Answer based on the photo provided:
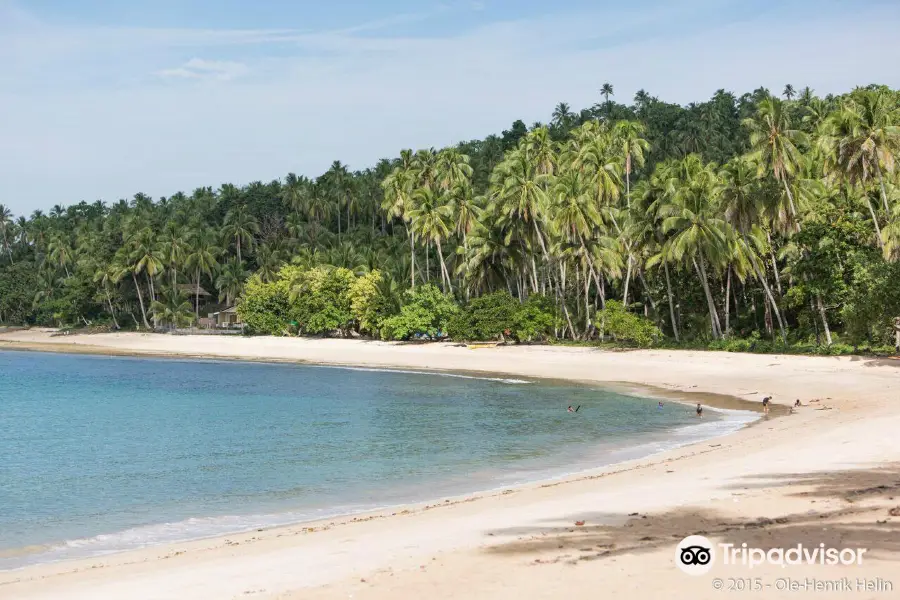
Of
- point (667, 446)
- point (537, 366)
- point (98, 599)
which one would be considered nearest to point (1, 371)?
point (537, 366)

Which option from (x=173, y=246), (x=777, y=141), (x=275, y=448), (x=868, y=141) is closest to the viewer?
(x=275, y=448)

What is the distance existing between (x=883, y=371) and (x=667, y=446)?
1680 centimetres

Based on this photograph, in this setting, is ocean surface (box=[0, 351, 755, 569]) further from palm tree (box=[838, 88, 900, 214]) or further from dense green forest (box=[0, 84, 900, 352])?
palm tree (box=[838, 88, 900, 214])

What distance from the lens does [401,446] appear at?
27.6m

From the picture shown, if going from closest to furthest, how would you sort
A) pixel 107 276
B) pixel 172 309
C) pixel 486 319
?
pixel 486 319 < pixel 172 309 < pixel 107 276

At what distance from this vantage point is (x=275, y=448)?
28.5 meters

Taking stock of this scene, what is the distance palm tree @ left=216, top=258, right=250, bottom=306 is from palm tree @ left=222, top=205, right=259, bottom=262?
5851 mm

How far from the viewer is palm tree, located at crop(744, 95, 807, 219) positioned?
149 feet

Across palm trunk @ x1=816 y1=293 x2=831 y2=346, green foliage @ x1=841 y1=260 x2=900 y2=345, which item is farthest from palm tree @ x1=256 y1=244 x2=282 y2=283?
green foliage @ x1=841 y1=260 x2=900 y2=345

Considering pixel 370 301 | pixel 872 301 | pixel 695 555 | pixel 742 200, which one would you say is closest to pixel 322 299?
pixel 370 301

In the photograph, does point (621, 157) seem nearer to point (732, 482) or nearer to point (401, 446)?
point (401, 446)

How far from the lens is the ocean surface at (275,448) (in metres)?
18.4

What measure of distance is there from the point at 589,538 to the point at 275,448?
59.3ft

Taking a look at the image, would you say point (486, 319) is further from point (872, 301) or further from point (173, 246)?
point (173, 246)
